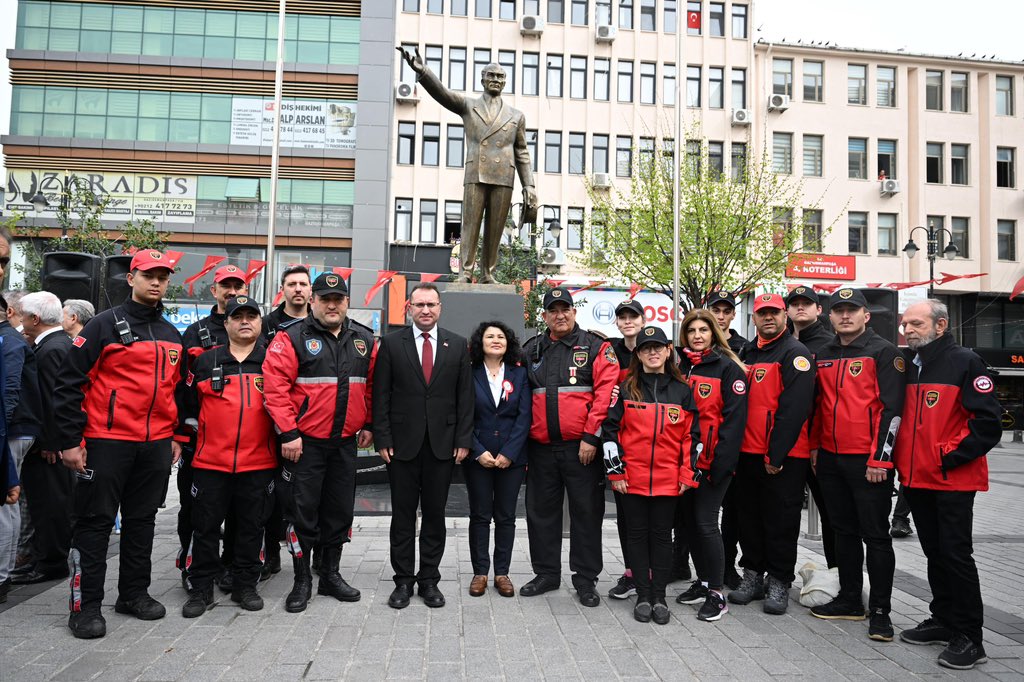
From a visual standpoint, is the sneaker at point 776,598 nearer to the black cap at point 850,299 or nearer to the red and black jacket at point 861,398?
the red and black jacket at point 861,398

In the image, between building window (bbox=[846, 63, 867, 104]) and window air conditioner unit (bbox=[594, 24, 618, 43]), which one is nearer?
window air conditioner unit (bbox=[594, 24, 618, 43])

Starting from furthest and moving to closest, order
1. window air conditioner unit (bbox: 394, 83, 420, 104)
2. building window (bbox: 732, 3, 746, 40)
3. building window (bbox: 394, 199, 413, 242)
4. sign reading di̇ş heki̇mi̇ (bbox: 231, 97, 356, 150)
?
building window (bbox: 732, 3, 746, 40), building window (bbox: 394, 199, 413, 242), window air conditioner unit (bbox: 394, 83, 420, 104), sign reading di̇ş heki̇mi̇ (bbox: 231, 97, 356, 150)

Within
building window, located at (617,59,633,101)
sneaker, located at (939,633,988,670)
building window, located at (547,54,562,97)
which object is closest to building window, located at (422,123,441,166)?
building window, located at (547,54,562,97)

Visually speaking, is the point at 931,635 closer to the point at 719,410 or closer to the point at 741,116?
the point at 719,410

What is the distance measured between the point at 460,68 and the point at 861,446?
96.6 ft

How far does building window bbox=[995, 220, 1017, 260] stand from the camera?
3266 centimetres

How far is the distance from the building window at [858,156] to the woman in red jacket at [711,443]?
103ft

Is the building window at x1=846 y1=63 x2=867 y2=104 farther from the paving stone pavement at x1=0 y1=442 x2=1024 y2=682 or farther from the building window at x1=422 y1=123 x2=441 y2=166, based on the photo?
the paving stone pavement at x1=0 y1=442 x2=1024 y2=682

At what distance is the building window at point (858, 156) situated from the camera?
32.7 meters

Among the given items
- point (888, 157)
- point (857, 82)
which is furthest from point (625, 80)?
point (888, 157)

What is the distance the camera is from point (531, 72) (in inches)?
1235

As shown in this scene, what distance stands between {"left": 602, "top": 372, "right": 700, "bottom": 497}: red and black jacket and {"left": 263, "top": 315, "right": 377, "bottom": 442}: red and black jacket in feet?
6.01

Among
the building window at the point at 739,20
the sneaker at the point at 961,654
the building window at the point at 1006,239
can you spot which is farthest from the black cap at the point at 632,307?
the building window at the point at 1006,239

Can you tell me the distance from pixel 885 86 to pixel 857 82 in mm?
1356
